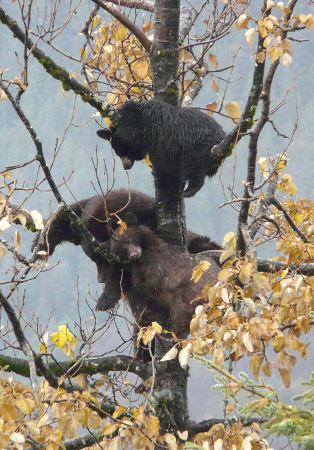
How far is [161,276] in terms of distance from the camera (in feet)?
16.6

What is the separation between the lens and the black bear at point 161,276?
16.3 ft

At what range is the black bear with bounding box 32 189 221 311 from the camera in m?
5.43

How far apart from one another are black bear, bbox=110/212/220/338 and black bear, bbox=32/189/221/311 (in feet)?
0.68

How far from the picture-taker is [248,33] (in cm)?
421

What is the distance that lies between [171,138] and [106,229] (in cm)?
108

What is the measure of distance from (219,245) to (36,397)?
2.80 metres

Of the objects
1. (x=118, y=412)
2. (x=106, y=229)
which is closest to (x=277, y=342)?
(x=118, y=412)

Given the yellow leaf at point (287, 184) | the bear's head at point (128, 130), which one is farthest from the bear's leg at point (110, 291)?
the yellow leaf at point (287, 184)

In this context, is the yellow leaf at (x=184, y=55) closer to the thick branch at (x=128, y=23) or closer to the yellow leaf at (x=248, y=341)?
the thick branch at (x=128, y=23)

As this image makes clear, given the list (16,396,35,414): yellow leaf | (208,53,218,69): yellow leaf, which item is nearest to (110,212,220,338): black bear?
(16,396,35,414): yellow leaf

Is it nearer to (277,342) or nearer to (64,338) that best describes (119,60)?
(64,338)

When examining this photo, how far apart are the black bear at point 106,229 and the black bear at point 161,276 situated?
0.68 ft

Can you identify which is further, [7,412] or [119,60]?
[119,60]

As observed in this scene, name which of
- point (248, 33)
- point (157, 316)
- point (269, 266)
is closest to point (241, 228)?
point (269, 266)
